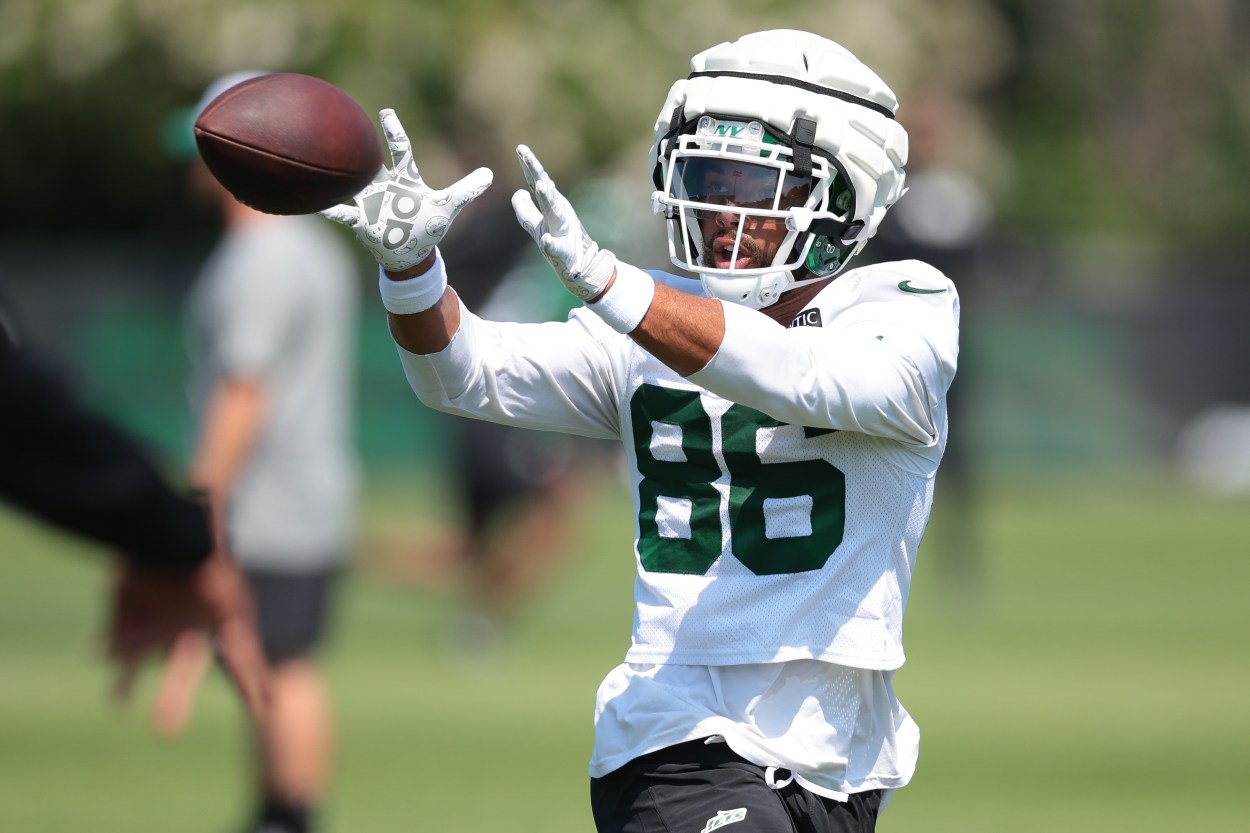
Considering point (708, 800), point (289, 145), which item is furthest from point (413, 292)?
point (708, 800)

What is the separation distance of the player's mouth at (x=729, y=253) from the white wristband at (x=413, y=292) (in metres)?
0.53

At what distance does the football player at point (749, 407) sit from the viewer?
351 cm

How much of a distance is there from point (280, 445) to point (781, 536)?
3.29 m

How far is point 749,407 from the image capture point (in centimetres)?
365

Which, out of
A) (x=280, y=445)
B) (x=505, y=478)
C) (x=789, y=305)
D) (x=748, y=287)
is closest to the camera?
(x=748, y=287)

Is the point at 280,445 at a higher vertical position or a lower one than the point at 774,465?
lower

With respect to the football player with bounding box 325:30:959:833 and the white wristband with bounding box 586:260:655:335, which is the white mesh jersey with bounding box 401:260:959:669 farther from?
the white wristband with bounding box 586:260:655:335

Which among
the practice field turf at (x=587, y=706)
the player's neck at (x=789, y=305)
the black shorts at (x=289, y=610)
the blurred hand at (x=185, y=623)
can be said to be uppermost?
the player's neck at (x=789, y=305)

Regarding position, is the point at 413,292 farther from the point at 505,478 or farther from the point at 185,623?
the point at 505,478

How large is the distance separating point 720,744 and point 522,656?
21.4ft

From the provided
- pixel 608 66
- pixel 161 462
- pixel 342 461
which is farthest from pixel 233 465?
pixel 608 66

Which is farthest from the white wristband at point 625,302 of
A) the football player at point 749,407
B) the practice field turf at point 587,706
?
the practice field turf at point 587,706

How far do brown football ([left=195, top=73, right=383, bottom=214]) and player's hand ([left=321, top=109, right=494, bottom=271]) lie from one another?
0.13 feet

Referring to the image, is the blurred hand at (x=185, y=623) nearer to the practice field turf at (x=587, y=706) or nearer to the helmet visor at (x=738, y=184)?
the helmet visor at (x=738, y=184)
